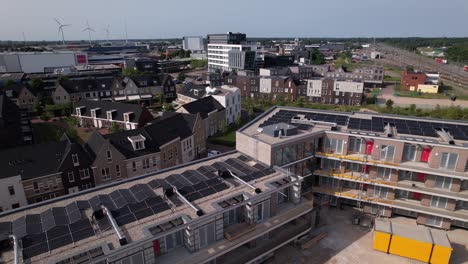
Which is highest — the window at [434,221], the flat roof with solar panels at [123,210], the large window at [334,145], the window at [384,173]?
the large window at [334,145]

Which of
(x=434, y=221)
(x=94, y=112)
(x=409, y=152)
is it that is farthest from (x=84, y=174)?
(x=434, y=221)

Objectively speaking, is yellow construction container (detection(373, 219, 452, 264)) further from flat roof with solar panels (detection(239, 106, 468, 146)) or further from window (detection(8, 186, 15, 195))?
window (detection(8, 186, 15, 195))

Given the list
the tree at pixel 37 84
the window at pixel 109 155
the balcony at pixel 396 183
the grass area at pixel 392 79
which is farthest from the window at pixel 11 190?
the grass area at pixel 392 79

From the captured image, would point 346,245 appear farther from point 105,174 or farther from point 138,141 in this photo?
point 105,174

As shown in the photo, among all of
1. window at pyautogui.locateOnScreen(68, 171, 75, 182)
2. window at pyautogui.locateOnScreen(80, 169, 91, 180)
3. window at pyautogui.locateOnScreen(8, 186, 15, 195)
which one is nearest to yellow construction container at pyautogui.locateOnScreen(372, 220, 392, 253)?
window at pyautogui.locateOnScreen(80, 169, 91, 180)

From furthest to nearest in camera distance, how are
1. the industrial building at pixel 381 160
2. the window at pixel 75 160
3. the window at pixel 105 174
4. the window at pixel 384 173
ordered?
the window at pixel 105 174 → the window at pixel 75 160 → the window at pixel 384 173 → the industrial building at pixel 381 160

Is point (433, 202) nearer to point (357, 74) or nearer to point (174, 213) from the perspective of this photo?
point (174, 213)

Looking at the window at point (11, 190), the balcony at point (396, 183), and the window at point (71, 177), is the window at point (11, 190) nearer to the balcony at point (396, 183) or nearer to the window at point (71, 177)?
the window at point (71, 177)
